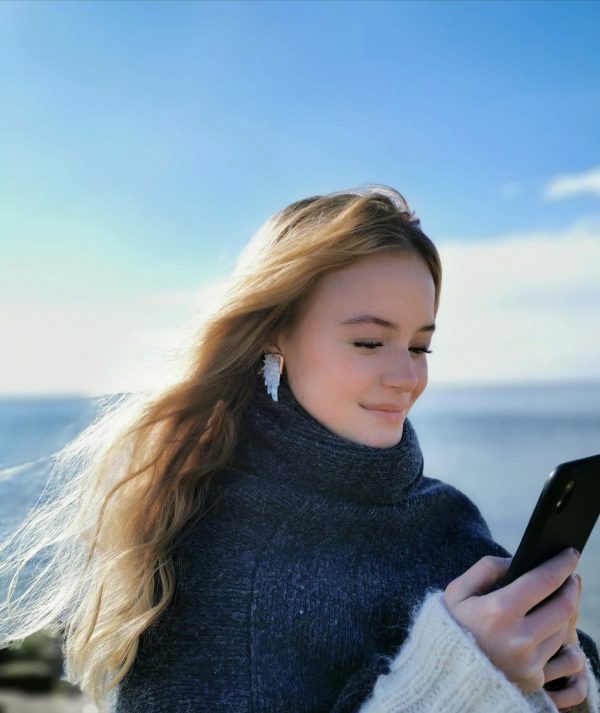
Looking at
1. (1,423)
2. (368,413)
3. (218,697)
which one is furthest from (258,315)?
(1,423)

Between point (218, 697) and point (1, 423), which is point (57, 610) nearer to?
point (218, 697)

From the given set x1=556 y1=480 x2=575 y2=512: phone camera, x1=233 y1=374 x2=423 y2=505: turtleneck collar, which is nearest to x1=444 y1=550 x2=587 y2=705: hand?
x1=556 y1=480 x2=575 y2=512: phone camera

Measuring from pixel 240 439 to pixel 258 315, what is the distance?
36 centimetres

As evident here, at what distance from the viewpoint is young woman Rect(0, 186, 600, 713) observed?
1.53m

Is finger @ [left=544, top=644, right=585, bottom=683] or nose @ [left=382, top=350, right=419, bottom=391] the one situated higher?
nose @ [left=382, top=350, right=419, bottom=391]

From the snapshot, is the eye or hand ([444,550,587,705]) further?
the eye

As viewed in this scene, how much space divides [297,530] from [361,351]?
49cm

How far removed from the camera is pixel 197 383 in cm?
203

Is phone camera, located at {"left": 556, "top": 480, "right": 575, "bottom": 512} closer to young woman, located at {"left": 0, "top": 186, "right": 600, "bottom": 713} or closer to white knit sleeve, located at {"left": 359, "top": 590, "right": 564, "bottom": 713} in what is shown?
young woman, located at {"left": 0, "top": 186, "right": 600, "bottom": 713}

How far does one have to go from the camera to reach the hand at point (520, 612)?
1416mm

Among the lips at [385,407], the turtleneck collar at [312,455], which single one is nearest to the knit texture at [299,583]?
the turtleneck collar at [312,455]

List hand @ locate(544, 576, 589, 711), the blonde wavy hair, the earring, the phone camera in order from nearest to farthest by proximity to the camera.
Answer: the phone camera, hand @ locate(544, 576, 589, 711), the blonde wavy hair, the earring

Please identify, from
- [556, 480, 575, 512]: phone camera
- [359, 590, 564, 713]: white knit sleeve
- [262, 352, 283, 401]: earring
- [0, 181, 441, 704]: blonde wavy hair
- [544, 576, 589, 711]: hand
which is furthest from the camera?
→ [262, 352, 283, 401]: earring

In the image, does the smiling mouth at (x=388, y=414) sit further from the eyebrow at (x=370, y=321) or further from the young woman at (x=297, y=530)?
the eyebrow at (x=370, y=321)
